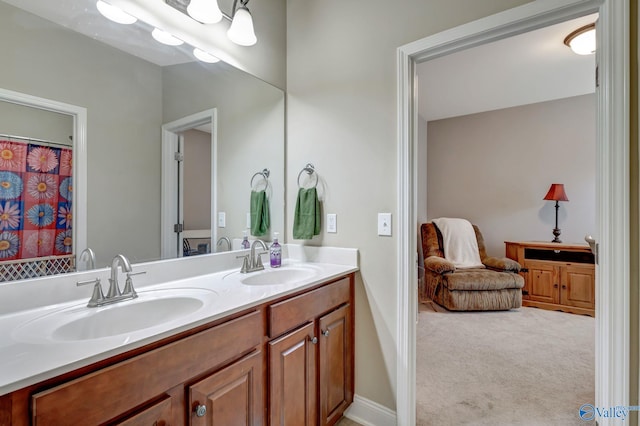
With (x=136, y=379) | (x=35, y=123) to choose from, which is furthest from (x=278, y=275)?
(x=35, y=123)

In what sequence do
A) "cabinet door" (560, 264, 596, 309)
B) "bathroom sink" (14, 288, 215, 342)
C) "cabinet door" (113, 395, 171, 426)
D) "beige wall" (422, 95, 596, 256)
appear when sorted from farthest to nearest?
"beige wall" (422, 95, 596, 256), "cabinet door" (560, 264, 596, 309), "bathroom sink" (14, 288, 215, 342), "cabinet door" (113, 395, 171, 426)

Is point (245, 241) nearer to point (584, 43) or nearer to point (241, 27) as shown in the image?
point (241, 27)

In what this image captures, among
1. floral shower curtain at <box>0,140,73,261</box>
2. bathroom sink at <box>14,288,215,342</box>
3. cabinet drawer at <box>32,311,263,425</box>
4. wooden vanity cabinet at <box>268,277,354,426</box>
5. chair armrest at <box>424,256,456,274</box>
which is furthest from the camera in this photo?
chair armrest at <box>424,256,456,274</box>

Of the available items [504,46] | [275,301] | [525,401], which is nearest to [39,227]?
[275,301]

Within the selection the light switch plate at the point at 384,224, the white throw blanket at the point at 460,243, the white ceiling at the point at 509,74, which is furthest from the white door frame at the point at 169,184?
the white throw blanket at the point at 460,243

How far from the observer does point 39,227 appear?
1.09 meters

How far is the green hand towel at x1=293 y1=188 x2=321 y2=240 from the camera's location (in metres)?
1.83

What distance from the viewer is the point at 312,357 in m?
1.39

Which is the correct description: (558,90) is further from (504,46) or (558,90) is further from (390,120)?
(390,120)

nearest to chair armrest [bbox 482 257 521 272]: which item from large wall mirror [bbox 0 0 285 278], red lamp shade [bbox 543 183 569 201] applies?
red lamp shade [bbox 543 183 569 201]

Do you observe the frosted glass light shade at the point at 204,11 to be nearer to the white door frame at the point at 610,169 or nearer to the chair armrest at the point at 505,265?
the white door frame at the point at 610,169

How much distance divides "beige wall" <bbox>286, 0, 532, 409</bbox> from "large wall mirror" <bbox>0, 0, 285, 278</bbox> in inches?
18.2

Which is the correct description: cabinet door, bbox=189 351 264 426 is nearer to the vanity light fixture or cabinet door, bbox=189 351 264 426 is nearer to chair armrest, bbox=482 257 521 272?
the vanity light fixture

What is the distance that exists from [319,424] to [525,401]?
→ 133 centimetres
